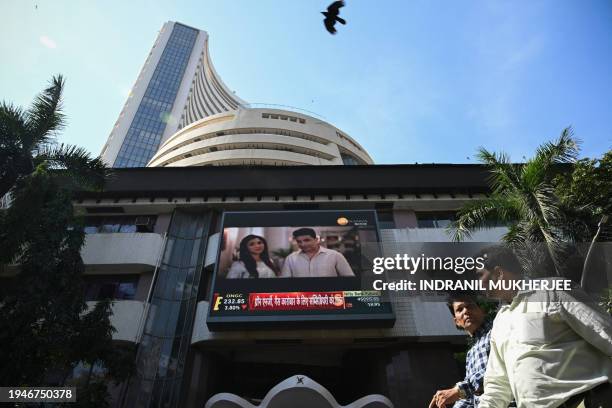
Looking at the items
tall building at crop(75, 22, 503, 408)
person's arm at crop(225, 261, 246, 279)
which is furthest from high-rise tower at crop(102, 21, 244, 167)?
person's arm at crop(225, 261, 246, 279)

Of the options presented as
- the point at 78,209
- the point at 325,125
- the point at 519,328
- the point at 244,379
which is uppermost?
the point at 325,125

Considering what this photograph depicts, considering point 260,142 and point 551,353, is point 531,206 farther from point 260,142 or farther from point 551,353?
point 260,142

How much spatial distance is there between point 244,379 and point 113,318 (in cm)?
544

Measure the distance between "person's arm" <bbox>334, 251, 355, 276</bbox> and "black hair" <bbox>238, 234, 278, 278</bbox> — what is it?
2299 millimetres

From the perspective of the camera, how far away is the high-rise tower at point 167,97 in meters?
69.9

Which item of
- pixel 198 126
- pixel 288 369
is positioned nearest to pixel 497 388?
pixel 288 369

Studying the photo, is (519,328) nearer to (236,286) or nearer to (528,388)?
(528,388)

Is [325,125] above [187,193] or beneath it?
above

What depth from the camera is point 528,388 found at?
2.06 metres

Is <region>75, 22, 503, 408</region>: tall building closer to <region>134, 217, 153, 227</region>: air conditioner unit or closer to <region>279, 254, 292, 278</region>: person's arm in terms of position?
<region>134, 217, 153, 227</region>: air conditioner unit

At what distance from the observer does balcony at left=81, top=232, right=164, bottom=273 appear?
13961 millimetres

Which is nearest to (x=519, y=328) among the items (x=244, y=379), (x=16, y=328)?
(x=16, y=328)

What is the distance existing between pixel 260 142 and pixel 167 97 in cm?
6270

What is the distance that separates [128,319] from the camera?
→ 1247 centimetres
